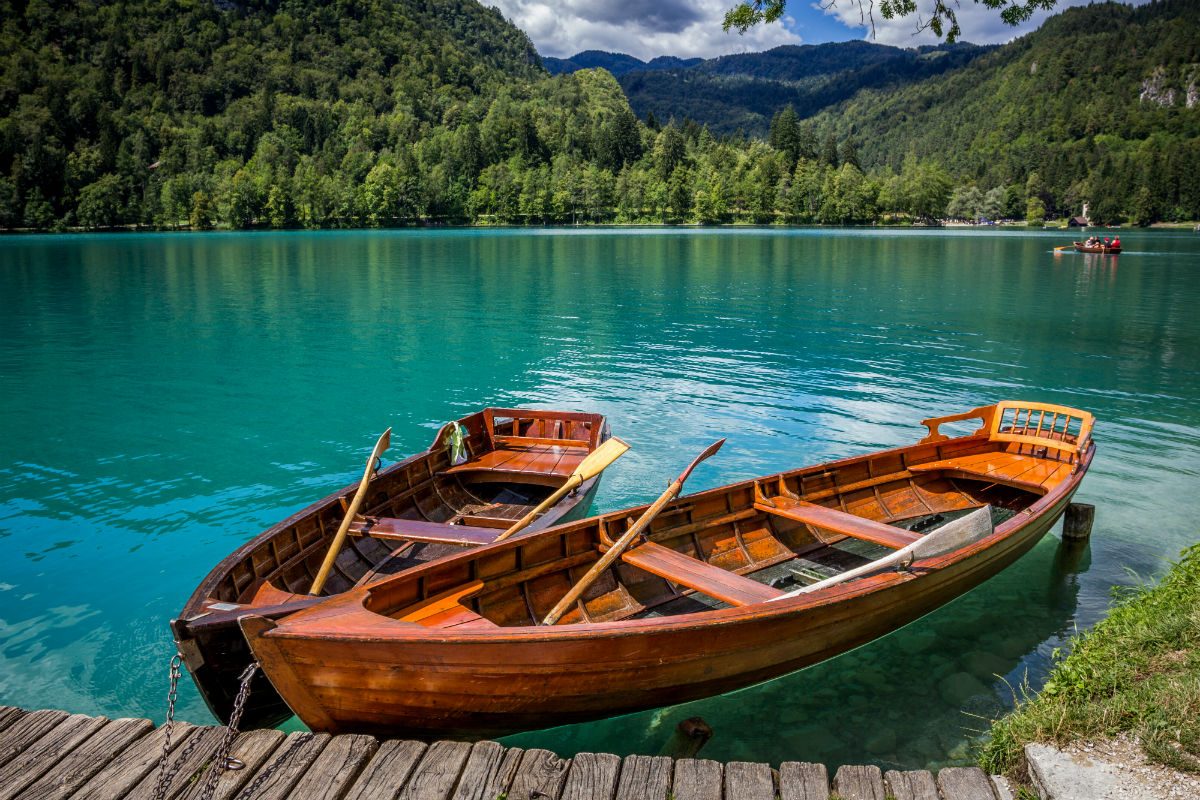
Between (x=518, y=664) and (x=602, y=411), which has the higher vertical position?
(x=518, y=664)

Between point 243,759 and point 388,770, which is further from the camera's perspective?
point 243,759

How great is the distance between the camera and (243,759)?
5.79m

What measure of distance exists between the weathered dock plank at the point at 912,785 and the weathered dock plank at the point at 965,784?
74 mm

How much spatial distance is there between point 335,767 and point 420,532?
393 cm

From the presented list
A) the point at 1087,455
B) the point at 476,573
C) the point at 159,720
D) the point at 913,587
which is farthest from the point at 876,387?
the point at 159,720

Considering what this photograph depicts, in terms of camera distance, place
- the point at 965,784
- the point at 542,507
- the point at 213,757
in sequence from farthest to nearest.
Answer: the point at 542,507 < the point at 213,757 < the point at 965,784

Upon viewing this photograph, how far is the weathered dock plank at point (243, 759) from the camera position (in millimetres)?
5426

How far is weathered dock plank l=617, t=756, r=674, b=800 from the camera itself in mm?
5410

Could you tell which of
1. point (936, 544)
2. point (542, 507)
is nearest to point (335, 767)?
point (542, 507)

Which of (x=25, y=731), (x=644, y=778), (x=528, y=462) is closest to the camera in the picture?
(x=644, y=778)

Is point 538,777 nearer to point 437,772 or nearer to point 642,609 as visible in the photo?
point 437,772

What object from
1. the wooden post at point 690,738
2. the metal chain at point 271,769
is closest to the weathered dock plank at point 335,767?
the metal chain at point 271,769

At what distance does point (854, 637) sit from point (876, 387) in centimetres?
1727

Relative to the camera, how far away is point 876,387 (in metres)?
24.2
